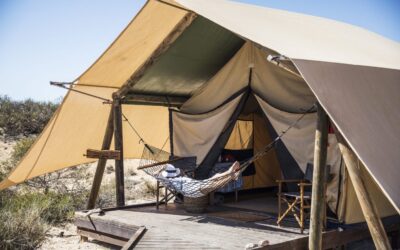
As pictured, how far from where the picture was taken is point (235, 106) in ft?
19.2

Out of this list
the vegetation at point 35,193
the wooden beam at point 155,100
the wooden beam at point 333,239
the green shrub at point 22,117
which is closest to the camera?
the wooden beam at point 333,239

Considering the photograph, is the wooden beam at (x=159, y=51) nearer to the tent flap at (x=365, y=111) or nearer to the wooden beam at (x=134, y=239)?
the tent flap at (x=365, y=111)

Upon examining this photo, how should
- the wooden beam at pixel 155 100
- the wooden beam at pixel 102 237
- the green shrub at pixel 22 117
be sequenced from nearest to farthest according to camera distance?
the wooden beam at pixel 102 237, the wooden beam at pixel 155 100, the green shrub at pixel 22 117

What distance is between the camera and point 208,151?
6062 millimetres

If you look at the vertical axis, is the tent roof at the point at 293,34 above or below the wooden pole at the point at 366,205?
above

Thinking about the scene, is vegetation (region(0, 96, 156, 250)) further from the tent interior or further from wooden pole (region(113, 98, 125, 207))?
the tent interior

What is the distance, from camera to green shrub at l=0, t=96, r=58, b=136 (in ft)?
47.6

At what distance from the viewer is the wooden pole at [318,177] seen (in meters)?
3.88

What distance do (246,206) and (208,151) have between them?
3.04 ft

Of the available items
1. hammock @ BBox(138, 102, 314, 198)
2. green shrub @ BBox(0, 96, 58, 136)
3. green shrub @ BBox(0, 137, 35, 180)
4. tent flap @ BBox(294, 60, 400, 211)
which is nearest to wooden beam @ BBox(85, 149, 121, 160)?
hammock @ BBox(138, 102, 314, 198)

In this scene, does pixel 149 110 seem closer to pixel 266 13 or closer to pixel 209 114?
pixel 209 114

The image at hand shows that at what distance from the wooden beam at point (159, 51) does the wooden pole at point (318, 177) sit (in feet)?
7.27

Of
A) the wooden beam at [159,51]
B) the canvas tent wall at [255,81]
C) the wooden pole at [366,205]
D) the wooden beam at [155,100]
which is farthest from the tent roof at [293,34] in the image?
the wooden beam at [155,100]

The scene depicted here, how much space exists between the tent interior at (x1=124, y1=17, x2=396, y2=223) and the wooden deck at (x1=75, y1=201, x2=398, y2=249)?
563 mm
